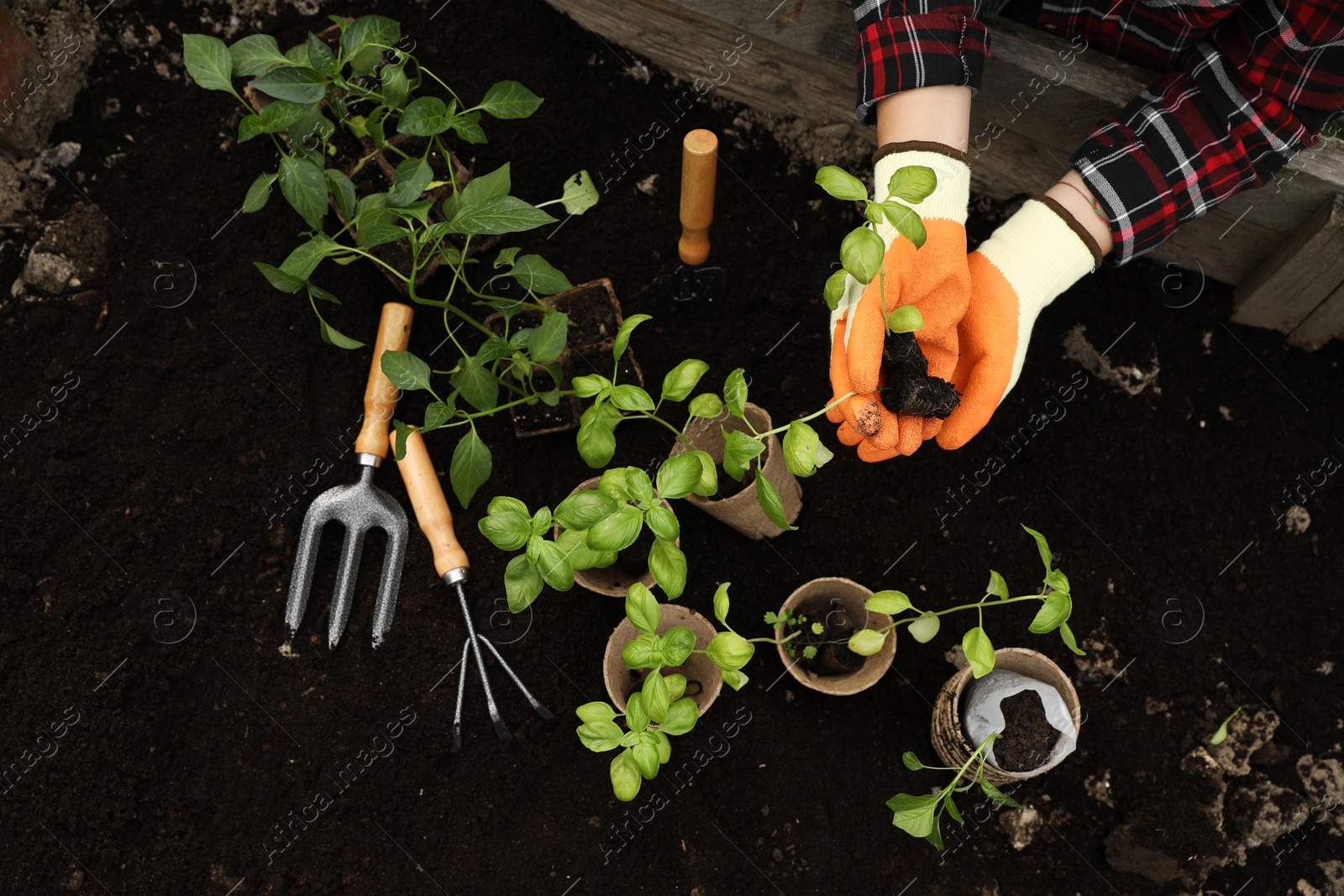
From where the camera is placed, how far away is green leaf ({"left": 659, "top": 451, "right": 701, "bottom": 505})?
3.92 feet

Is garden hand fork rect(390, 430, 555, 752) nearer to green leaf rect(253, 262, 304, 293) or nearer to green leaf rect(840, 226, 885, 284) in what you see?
green leaf rect(253, 262, 304, 293)

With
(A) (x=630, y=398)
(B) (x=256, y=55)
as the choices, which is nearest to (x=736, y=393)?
(A) (x=630, y=398)

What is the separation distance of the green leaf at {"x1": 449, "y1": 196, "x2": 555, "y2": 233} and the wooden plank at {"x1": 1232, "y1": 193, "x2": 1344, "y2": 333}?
1.53m

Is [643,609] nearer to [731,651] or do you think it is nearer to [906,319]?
[731,651]

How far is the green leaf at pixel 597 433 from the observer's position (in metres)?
1.32

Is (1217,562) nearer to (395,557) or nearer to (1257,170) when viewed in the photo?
(1257,170)

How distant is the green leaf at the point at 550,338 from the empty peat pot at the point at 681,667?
56 centimetres

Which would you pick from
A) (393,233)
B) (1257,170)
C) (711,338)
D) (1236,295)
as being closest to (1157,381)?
(1236,295)

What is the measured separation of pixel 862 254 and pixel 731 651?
0.58 m

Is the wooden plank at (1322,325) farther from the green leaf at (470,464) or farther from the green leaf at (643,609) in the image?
the green leaf at (470,464)

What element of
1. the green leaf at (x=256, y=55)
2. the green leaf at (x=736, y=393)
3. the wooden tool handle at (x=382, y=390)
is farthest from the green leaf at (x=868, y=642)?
the green leaf at (x=256, y=55)

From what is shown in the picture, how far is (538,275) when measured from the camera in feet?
5.12

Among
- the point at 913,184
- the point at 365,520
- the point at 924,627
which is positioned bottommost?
the point at 365,520

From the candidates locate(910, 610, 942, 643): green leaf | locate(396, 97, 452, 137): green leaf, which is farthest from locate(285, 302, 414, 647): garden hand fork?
locate(910, 610, 942, 643): green leaf
